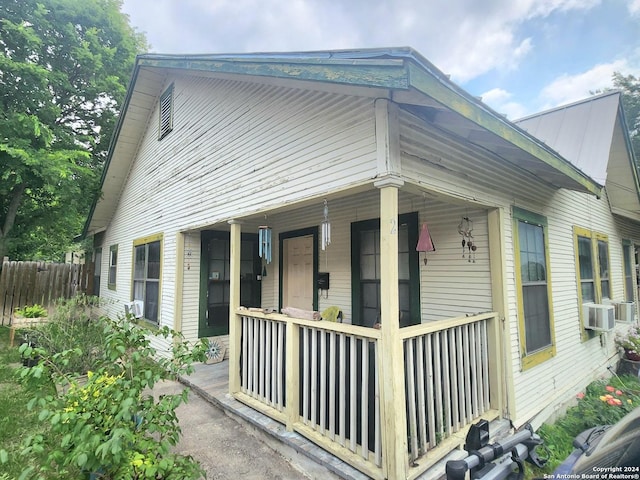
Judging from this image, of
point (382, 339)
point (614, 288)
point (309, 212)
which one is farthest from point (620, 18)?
point (382, 339)

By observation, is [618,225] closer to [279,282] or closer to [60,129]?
[279,282]

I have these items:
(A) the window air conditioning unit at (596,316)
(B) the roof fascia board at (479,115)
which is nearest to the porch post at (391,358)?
(B) the roof fascia board at (479,115)

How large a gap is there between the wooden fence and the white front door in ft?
29.2

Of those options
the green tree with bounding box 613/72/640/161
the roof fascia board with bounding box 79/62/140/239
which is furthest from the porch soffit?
the green tree with bounding box 613/72/640/161

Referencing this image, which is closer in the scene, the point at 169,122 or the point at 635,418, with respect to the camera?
the point at 635,418

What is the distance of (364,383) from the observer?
268 cm

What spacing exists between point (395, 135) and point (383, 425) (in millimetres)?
2181

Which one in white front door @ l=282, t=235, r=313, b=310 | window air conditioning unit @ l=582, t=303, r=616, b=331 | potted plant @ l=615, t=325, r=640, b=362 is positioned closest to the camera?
window air conditioning unit @ l=582, t=303, r=616, b=331

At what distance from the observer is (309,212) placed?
218 inches

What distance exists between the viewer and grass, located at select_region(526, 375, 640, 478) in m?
3.34

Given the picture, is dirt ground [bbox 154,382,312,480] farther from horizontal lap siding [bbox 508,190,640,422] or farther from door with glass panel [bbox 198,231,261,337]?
horizontal lap siding [bbox 508,190,640,422]

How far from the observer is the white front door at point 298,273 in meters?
5.59

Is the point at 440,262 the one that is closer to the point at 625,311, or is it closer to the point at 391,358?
the point at 391,358

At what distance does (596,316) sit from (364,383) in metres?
4.77
